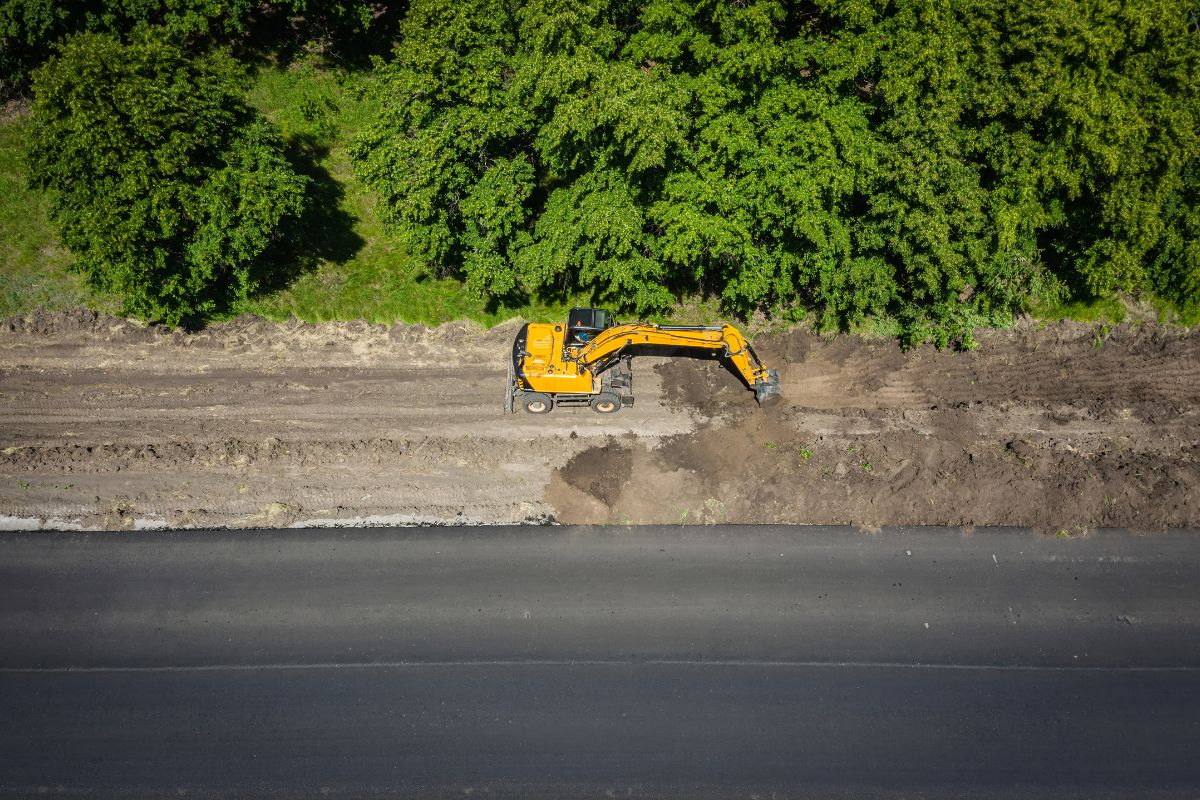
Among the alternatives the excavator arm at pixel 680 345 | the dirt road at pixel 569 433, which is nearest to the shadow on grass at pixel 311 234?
the dirt road at pixel 569 433

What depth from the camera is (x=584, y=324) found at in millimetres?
26500

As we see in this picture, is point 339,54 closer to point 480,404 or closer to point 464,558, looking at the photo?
point 480,404

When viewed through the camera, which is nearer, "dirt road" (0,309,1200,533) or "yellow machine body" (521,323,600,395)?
"dirt road" (0,309,1200,533)

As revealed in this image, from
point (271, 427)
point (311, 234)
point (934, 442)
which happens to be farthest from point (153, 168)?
point (934, 442)

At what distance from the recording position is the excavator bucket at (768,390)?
1026 inches

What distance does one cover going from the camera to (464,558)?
22094mm

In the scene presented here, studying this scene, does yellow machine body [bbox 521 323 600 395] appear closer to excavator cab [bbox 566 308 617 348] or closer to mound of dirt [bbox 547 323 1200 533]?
excavator cab [bbox 566 308 617 348]

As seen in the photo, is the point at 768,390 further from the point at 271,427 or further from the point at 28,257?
the point at 28,257

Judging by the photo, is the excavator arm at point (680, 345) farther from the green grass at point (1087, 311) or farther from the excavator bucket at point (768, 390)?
the green grass at point (1087, 311)

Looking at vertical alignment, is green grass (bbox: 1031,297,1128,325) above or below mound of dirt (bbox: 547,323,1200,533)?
above

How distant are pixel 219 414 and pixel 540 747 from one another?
15968 millimetres

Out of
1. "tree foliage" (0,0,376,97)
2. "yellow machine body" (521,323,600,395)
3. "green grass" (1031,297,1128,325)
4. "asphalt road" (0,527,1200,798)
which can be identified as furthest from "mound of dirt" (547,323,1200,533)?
"tree foliage" (0,0,376,97)

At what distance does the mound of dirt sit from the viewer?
23.5 metres

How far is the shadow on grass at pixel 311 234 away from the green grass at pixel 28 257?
20.0 ft
